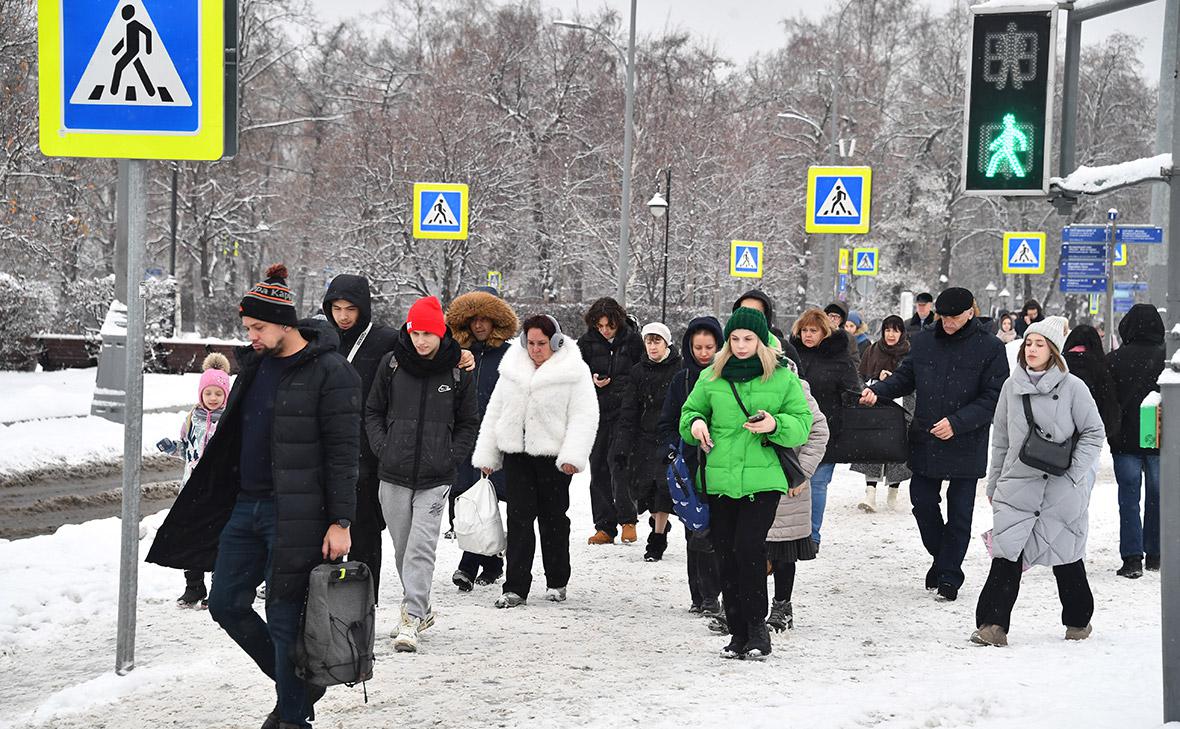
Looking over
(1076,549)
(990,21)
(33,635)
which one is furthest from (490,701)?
(990,21)

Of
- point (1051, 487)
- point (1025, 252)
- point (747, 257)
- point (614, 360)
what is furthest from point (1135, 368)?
point (1025, 252)

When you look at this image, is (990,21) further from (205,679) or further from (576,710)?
(205,679)

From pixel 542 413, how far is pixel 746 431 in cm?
178

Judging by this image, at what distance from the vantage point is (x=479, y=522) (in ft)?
26.9

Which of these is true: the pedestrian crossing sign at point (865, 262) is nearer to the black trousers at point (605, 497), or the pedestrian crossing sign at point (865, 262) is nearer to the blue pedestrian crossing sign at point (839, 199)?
the blue pedestrian crossing sign at point (839, 199)

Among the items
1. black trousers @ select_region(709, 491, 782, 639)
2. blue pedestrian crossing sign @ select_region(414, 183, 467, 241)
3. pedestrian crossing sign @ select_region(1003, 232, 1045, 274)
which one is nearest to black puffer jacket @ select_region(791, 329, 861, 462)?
black trousers @ select_region(709, 491, 782, 639)

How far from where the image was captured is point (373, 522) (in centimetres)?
752

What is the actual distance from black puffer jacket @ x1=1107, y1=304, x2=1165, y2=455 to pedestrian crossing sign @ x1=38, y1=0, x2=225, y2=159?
6.77m

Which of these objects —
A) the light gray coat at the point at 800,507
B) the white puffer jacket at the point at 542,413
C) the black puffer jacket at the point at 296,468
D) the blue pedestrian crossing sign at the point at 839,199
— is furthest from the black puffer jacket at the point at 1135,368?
the blue pedestrian crossing sign at the point at 839,199

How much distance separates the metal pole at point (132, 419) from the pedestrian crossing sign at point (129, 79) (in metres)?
0.24

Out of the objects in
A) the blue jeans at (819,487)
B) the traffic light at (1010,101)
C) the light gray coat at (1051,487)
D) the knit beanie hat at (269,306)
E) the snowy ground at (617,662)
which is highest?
the traffic light at (1010,101)

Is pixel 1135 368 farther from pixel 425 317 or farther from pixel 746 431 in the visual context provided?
pixel 425 317

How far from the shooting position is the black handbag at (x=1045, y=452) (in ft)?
23.6

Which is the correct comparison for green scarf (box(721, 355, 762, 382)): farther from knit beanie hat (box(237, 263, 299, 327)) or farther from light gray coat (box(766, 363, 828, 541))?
knit beanie hat (box(237, 263, 299, 327))
